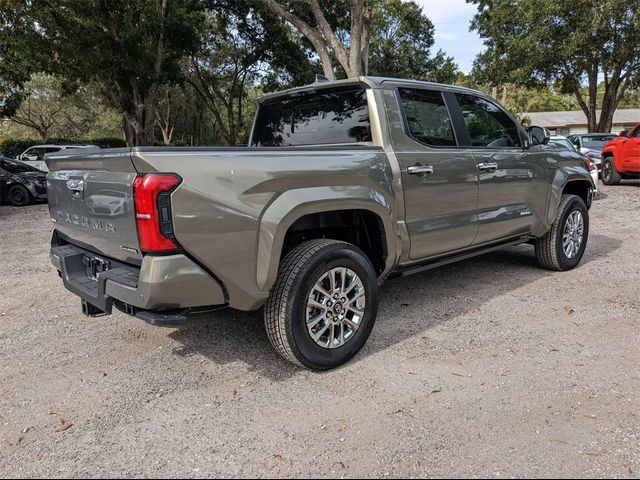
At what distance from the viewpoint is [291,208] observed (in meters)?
2.87

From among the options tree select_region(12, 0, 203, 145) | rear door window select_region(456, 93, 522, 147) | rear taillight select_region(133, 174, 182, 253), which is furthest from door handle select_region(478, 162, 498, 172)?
tree select_region(12, 0, 203, 145)

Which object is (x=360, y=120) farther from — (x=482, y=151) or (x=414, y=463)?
(x=414, y=463)

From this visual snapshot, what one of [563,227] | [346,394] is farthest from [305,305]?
[563,227]

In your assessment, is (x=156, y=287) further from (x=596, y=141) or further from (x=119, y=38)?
(x=596, y=141)

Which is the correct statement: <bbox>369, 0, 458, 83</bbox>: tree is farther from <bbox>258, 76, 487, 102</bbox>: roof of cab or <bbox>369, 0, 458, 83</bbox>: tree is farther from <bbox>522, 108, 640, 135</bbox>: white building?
<bbox>522, 108, 640, 135</bbox>: white building

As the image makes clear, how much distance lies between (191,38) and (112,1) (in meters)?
2.75

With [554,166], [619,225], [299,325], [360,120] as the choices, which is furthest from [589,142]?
[299,325]

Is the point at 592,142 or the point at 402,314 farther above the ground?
the point at 592,142

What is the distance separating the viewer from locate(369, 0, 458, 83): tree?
81.6ft

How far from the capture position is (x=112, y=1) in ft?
46.3

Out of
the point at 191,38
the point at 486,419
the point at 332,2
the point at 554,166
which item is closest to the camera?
the point at 486,419

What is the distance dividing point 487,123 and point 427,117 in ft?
3.12

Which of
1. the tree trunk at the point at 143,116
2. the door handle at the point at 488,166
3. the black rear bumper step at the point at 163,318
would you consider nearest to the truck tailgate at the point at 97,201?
the black rear bumper step at the point at 163,318

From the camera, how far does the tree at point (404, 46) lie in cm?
2486
